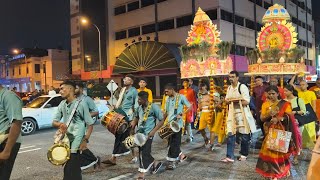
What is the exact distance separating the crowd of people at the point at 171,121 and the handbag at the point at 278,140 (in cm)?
3

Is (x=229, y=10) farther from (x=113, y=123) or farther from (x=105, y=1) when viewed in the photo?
(x=113, y=123)

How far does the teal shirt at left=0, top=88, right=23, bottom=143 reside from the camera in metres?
3.91

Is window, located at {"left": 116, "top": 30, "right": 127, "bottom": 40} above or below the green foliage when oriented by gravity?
above

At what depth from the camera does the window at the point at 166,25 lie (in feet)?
119

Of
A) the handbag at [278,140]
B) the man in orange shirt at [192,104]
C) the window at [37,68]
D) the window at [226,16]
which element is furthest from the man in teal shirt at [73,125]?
the window at [37,68]

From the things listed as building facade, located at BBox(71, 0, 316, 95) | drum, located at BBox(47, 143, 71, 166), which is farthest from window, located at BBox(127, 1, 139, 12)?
drum, located at BBox(47, 143, 71, 166)

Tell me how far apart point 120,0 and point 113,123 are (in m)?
36.8

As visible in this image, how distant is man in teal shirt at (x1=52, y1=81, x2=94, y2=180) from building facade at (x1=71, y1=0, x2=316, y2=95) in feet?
91.8

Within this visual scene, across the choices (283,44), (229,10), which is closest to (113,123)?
(283,44)

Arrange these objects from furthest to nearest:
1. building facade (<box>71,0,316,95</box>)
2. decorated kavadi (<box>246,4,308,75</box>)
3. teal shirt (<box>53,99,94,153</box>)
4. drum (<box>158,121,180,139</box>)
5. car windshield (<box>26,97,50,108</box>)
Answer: building facade (<box>71,0,316,95</box>) → car windshield (<box>26,97,50,108</box>) → decorated kavadi (<box>246,4,308,75</box>) → drum (<box>158,121,180,139</box>) → teal shirt (<box>53,99,94,153</box>)

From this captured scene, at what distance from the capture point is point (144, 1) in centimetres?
3934

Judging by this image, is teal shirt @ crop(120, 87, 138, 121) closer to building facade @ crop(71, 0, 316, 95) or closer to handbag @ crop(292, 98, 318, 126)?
handbag @ crop(292, 98, 318, 126)

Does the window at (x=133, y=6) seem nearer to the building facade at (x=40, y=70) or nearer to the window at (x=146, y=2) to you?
the window at (x=146, y=2)

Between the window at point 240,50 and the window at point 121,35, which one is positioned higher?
the window at point 121,35
